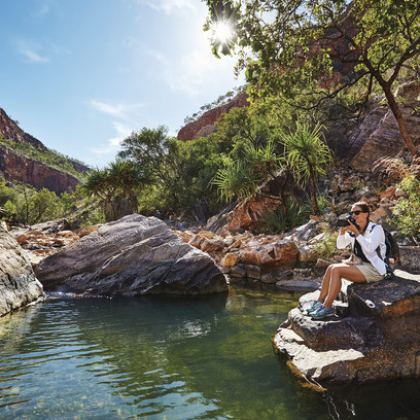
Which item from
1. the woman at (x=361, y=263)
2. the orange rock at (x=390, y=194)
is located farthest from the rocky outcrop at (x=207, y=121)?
the woman at (x=361, y=263)

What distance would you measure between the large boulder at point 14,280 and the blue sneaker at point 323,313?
6.70 metres

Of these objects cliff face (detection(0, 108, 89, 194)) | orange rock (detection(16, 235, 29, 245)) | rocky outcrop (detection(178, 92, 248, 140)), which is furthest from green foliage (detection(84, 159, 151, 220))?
cliff face (detection(0, 108, 89, 194))

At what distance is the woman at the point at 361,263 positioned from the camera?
4.83 m

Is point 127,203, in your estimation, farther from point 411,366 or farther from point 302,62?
point 411,366

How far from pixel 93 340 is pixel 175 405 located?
284 cm

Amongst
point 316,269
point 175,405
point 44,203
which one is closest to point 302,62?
point 316,269

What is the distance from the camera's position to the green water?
3701 mm

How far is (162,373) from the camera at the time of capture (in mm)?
4711

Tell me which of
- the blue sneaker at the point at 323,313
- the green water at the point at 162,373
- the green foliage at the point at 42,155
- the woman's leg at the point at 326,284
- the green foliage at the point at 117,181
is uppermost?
the green foliage at the point at 42,155

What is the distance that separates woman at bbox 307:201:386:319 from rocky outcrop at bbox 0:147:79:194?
373 feet

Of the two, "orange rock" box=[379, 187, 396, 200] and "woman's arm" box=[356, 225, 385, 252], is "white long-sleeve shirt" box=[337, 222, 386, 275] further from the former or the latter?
"orange rock" box=[379, 187, 396, 200]

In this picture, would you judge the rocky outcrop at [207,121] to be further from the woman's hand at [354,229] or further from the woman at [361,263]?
the woman at [361,263]

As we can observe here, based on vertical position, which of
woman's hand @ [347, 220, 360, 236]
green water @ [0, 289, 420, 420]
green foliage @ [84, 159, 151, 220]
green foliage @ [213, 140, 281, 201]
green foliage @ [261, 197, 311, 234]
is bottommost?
green water @ [0, 289, 420, 420]

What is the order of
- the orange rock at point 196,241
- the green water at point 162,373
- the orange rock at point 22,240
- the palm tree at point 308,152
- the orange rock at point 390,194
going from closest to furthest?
the green water at point 162,373
the orange rock at point 390,194
the orange rock at point 196,241
the palm tree at point 308,152
the orange rock at point 22,240
